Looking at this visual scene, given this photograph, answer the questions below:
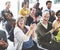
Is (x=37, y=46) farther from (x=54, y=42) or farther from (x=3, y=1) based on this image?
(x=3, y=1)

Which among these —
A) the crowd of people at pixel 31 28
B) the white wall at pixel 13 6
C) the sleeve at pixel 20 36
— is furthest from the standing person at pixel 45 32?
the white wall at pixel 13 6

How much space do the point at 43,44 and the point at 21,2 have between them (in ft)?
1.67

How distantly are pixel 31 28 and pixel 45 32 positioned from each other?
16 centimetres

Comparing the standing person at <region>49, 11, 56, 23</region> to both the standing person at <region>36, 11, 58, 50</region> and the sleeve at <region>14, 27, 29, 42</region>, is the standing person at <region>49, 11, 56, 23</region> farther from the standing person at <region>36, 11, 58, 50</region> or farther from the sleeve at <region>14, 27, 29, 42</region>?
the sleeve at <region>14, 27, 29, 42</region>

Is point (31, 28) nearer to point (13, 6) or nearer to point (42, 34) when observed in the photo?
point (42, 34)

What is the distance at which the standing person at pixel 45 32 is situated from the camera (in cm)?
186

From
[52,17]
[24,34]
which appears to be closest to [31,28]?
[24,34]

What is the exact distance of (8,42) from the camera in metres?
1.96

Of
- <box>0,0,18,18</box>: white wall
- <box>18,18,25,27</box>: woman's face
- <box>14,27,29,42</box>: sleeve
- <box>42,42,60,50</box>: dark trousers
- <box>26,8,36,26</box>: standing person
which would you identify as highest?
<box>0,0,18,18</box>: white wall

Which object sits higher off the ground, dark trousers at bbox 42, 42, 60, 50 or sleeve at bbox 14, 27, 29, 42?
sleeve at bbox 14, 27, 29, 42

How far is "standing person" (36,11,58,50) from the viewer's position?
6.09 ft

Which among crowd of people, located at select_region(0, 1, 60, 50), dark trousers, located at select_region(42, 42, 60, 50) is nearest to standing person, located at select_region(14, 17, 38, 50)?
crowd of people, located at select_region(0, 1, 60, 50)

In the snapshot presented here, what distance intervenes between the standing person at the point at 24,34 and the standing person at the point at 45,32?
77mm

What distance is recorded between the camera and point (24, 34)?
191 cm
